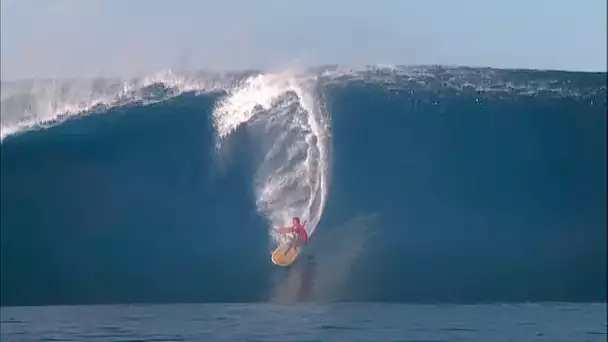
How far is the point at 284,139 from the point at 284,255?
161 centimetres

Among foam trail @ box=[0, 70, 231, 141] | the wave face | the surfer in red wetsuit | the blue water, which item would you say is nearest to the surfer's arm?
the surfer in red wetsuit

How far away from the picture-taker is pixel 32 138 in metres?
13.5

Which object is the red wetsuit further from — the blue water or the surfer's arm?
the blue water

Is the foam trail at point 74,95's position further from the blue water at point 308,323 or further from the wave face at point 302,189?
the blue water at point 308,323

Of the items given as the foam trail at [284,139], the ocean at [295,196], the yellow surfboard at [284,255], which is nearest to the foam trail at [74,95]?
the ocean at [295,196]

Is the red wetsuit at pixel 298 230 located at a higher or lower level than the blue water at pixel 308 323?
higher

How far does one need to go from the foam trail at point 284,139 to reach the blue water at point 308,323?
1.40m

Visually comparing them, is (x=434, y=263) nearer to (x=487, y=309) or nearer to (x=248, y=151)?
(x=487, y=309)

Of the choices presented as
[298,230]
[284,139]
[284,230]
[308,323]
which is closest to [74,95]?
[284,139]

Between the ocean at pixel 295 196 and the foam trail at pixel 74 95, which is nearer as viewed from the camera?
the ocean at pixel 295 196

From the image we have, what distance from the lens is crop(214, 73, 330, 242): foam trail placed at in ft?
43.9

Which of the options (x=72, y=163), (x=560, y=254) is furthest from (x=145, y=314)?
(x=560, y=254)

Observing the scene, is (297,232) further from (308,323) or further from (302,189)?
(308,323)

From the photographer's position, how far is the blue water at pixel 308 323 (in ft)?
31.8
